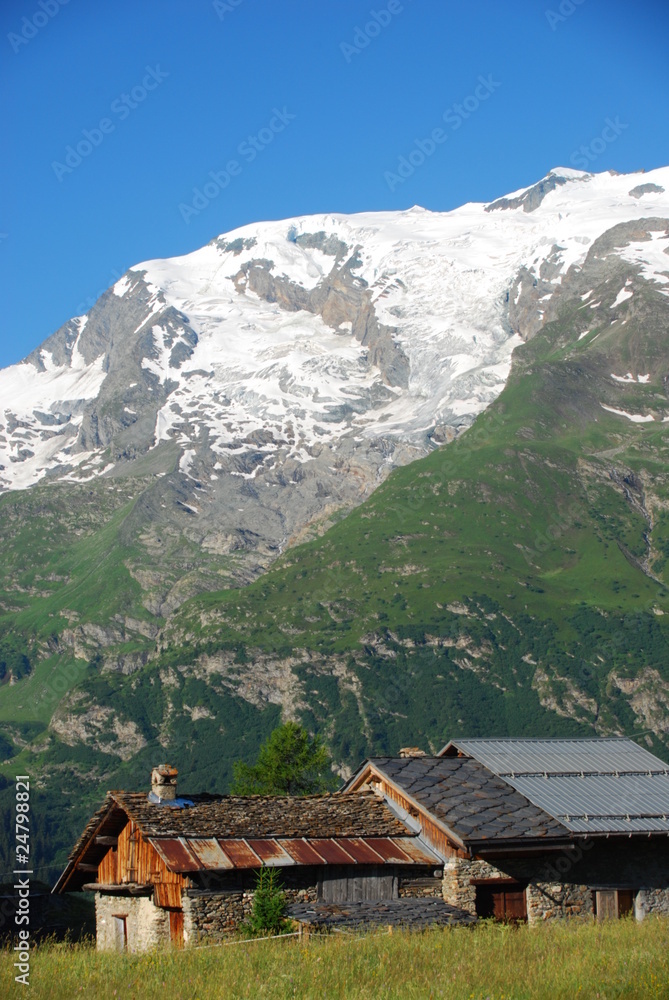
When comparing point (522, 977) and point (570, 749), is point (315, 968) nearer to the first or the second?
point (522, 977)

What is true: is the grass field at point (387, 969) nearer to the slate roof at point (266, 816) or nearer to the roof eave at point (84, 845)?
the slate roof at point (266, 816)

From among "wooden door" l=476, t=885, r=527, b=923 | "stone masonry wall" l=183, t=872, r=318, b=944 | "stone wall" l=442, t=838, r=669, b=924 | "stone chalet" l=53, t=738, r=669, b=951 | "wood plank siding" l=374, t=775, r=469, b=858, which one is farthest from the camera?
"wood plank siding" l=374, t=775, r=469, b=858

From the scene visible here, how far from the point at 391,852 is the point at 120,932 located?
9.52 m

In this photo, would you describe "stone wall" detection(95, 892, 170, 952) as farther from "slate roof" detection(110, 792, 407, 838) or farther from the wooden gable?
the wooden gable

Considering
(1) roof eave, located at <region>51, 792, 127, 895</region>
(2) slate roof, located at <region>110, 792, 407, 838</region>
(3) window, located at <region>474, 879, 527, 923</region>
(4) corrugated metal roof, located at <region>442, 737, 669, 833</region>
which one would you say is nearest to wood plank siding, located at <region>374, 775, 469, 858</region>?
(2) slate roof, located at <region>110, 792, 407, 838</region>

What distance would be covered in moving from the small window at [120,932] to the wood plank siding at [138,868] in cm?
120

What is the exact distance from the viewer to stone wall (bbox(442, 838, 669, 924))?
3662 centimetres

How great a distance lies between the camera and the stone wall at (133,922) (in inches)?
1369

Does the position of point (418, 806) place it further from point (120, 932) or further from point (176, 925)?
point (120, 932)

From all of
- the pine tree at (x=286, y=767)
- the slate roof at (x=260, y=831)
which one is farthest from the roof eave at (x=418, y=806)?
the pine tree at (x=286, y=767)

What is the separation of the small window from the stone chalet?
0.24 feet

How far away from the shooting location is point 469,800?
3931 centimetres

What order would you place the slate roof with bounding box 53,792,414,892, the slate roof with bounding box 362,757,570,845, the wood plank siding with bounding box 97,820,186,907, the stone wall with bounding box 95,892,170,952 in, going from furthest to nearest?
the slate roof with bounding box 362,757,570,845, the stone wall with bounding box 95,892,170,952, the slate roof with bounding box 53,792,414,892, the wood plank siding with bounding box 97,820,186,907

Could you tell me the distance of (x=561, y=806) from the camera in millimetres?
39469
